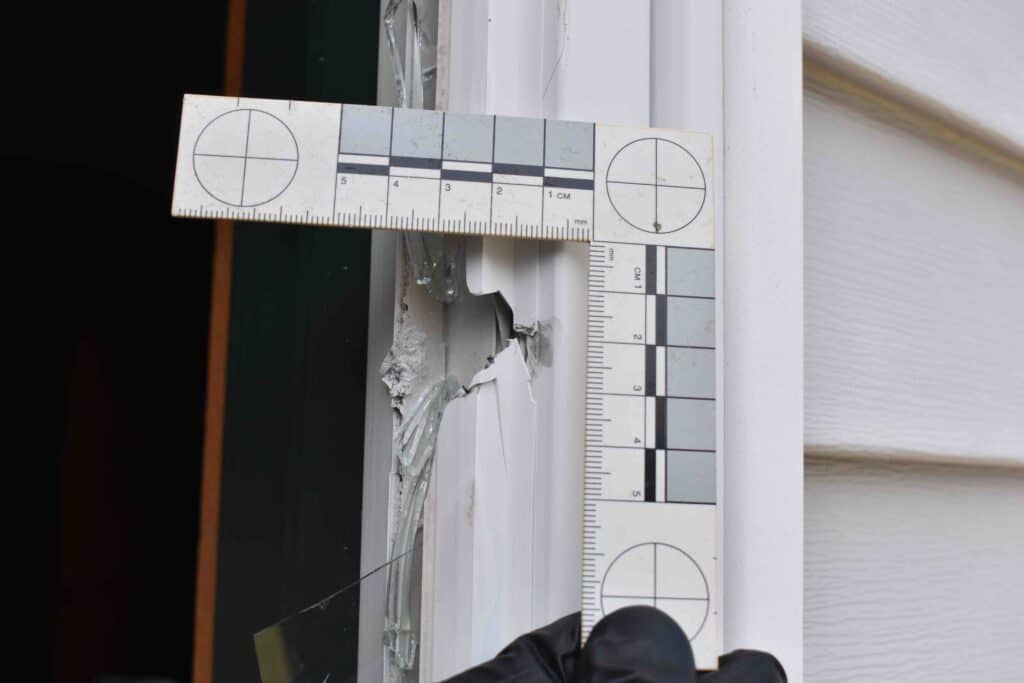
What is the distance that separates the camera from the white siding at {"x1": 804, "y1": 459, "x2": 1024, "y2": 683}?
1.88 ft

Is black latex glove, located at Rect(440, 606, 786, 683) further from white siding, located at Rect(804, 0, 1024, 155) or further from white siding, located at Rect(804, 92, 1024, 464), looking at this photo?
white siding, located at Rect(804, 0, 1024, 155)

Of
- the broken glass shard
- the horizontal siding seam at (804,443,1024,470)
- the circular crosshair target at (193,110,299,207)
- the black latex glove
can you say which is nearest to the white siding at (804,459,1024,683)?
the horizontal siding seam at (804,443,1024,470)

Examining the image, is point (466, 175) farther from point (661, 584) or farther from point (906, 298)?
point (906, 298)

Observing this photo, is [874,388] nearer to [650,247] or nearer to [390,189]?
[650,247]

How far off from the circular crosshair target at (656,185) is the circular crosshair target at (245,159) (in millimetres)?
179

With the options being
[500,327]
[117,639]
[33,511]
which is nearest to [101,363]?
[33,511]

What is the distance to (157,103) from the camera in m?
2.57

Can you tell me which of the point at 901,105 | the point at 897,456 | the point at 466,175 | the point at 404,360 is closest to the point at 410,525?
the point at 404,360

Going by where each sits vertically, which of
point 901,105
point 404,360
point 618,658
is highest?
point 901,105

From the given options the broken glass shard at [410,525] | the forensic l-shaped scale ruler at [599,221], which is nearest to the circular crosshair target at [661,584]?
the forensic l-shaped scale ruler at [599,221]

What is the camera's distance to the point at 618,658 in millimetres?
400

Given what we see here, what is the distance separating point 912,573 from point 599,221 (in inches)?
15.4

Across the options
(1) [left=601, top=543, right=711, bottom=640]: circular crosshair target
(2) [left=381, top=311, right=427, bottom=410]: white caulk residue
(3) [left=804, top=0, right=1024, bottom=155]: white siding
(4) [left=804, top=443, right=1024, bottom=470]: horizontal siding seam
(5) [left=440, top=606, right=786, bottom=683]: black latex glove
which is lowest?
(5) [left=440, top=606, right=786, bottom=683]: black latex glove

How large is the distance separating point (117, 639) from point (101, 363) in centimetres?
114
